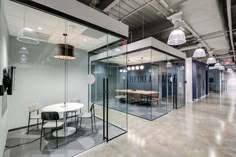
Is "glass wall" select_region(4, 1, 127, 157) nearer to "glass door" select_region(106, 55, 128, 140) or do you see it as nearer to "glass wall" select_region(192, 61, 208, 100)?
"glass door" select_region(106, 55, 128, 140)

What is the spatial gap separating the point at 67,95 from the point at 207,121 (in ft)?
17.8

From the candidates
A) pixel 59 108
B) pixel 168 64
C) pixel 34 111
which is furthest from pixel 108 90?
pixel 168 64

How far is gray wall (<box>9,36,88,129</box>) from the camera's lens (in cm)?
332

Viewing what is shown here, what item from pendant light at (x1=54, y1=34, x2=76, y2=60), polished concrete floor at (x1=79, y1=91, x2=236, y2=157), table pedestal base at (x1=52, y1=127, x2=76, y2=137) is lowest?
polished concrete floor at (x1=79, y1=91, x2=236, y2=157)

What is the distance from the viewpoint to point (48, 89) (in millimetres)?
3719

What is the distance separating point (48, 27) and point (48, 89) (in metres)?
1.82

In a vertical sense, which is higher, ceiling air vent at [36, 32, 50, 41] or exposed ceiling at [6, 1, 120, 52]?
exposed ceiling at [6, 1, 120, 52]

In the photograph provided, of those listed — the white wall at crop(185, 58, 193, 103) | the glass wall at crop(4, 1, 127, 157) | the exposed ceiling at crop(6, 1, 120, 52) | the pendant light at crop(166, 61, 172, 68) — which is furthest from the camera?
the white wall at crop(185, 58, 193, 103)

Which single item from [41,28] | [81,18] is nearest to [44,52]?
[41,28]

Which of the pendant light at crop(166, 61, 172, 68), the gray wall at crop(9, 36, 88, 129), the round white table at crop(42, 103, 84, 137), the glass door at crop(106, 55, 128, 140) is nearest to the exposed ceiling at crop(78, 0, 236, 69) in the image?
the glass door at crop(106, 55, 128, 140)

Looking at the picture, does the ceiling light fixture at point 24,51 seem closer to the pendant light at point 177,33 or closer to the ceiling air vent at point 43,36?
the ceiling air vent at point 43,36

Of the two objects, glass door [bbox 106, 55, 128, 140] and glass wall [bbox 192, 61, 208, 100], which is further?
glass wall [bbox 192, 61, 208, 100]

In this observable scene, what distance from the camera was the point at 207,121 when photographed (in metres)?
4.74

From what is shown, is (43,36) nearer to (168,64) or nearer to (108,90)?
(108,90)
